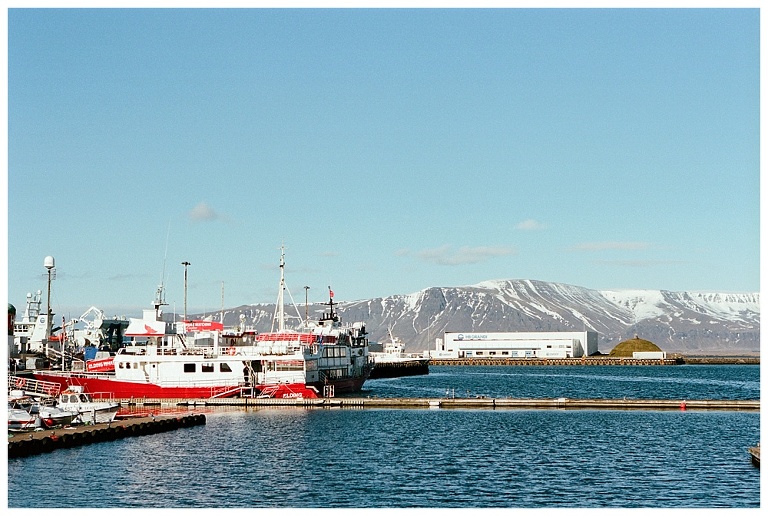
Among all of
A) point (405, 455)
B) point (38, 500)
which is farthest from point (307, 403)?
point (38, 500)

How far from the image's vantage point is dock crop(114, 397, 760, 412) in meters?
72.7

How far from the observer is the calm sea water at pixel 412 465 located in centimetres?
3778

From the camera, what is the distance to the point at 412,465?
150 feet

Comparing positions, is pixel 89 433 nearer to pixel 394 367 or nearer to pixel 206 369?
pixel 206 369

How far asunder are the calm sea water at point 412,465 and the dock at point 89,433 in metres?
→ 0.94

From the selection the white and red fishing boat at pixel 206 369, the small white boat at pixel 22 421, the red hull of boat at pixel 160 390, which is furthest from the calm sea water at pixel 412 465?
the white and red fishing boat at pixel 206 369

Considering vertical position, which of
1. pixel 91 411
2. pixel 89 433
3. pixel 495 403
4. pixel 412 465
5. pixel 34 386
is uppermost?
pixel 34 386

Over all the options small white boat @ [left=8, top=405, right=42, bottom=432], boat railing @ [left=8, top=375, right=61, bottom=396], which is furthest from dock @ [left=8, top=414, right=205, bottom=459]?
boat railing @ [left=8, top=375, right=61, bottom=396]

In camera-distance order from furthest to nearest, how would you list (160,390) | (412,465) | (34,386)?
(34,386)
(160,390)
(412,465)

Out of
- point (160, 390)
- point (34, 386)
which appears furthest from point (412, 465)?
point (34, 386)

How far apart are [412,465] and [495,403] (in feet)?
93.4

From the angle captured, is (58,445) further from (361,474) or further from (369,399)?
(369,399)

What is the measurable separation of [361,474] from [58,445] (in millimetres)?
16517

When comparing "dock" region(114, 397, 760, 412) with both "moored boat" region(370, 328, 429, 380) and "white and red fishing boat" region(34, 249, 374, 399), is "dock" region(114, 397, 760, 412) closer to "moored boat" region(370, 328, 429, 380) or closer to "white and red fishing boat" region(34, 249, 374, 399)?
"white and red fishing boat" region(34, 249, 374, 399)
